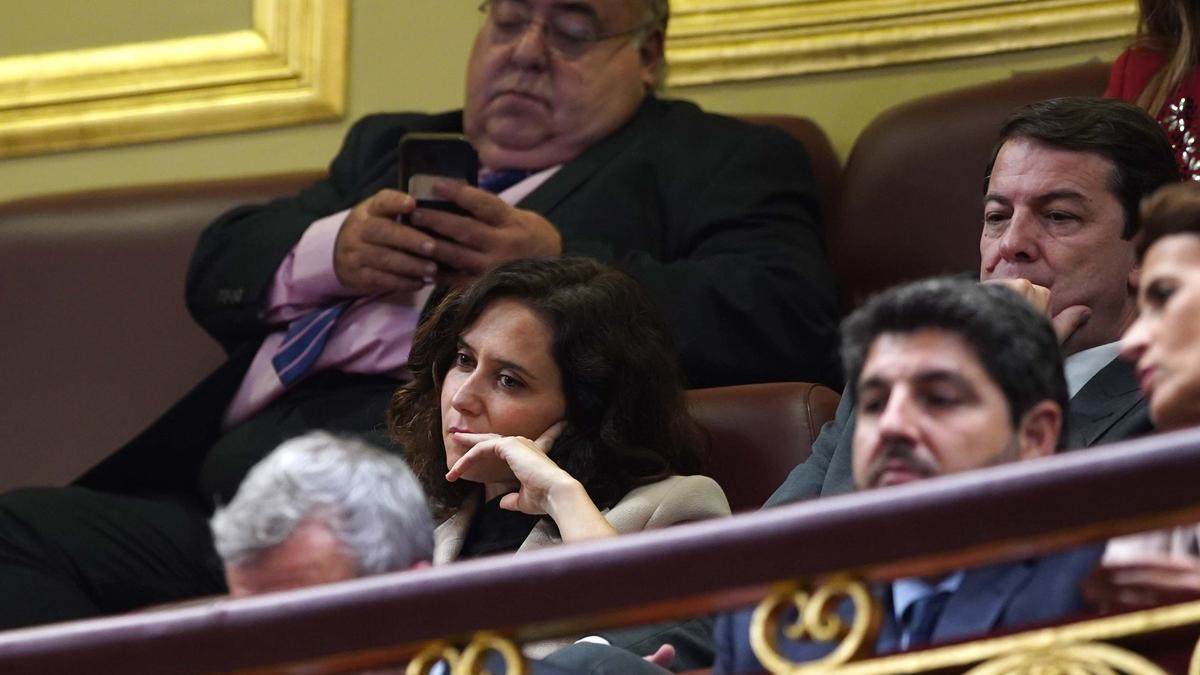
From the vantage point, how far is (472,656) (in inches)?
47.5

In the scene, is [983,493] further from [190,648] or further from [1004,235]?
[1004,235]

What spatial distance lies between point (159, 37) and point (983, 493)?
244 centimetres

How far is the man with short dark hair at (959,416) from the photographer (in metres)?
1.16

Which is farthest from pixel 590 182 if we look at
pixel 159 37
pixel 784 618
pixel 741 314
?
pixel 784 618

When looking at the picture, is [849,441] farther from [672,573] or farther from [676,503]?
[672,573]

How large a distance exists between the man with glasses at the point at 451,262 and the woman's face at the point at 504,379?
348 mm

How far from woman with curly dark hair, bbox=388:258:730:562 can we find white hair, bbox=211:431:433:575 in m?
0.46

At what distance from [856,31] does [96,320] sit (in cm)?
112

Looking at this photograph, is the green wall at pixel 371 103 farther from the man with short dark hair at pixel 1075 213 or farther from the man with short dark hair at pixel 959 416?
the man with short dark hair at pixel 959 416

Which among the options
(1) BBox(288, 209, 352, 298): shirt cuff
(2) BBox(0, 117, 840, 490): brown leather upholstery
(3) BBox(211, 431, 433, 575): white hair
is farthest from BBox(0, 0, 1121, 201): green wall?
(3) BBox(211, 431, 433, 575): white hair

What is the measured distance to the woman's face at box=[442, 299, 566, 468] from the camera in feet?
6.21

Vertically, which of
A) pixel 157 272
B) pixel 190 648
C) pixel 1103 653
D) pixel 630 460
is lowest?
pixel 157 272

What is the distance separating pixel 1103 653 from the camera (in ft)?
3.55

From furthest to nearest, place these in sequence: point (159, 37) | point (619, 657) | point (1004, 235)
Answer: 1. point (159, 37)
2. point (1004, 235)
3. point (619, 657)
